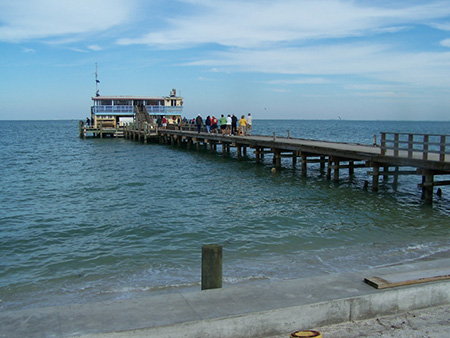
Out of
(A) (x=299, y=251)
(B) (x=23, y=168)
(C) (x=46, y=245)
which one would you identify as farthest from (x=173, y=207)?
(B) (x=23, y=168)

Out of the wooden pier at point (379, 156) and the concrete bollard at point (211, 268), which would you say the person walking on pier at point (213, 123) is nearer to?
the wooden pier at point (379, 156)

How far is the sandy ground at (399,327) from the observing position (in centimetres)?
463

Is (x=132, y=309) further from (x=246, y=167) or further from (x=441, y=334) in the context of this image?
(x=246, y=167)

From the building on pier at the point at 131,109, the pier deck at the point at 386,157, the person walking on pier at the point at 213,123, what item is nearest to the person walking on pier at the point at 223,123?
the person walking on pier at the point at 213,123

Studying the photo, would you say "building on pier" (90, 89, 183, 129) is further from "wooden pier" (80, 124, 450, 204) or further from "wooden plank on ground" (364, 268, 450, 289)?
"wooden plank on ground" (364, 268, 450, 289)

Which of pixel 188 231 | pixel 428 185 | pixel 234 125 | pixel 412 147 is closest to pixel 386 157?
pixel 412 147

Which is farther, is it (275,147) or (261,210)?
(275,147)

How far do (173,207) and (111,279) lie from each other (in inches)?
281

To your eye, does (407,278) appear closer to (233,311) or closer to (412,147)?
(233,311)

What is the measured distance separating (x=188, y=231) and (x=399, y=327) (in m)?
7.77

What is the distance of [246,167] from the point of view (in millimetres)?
27375

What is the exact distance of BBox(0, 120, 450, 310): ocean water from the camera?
27.9ft

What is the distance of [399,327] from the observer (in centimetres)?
479

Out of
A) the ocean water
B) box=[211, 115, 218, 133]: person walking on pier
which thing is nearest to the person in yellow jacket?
box=[211, 115, 218, 133]: person walking on pier
